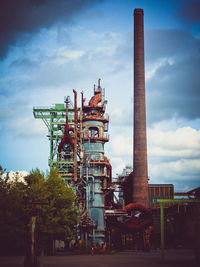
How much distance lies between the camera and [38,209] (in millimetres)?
37219

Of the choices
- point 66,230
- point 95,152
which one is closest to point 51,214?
point 66,230

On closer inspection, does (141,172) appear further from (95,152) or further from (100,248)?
(100,248)

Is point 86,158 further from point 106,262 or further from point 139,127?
point 106,262

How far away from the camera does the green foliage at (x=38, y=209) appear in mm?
38594

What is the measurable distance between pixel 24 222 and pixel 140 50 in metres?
31.4

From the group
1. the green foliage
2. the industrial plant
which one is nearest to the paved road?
the green foliage

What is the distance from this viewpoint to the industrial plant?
171 feet

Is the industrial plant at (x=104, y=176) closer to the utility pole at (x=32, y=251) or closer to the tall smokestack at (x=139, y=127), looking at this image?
the tall smokestack at (x=139, y=127)

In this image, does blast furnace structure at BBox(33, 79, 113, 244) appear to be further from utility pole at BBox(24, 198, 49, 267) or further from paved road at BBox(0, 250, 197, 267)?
utility pole at BBox(24, 198, 49, 267)

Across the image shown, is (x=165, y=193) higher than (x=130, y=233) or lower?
higher

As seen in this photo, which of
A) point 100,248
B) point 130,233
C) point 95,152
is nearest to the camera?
point 100,248

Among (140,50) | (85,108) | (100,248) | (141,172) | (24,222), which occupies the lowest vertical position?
(100,248)

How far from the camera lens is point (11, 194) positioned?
40.5m

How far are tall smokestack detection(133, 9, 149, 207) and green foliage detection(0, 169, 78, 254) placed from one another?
13002mm
